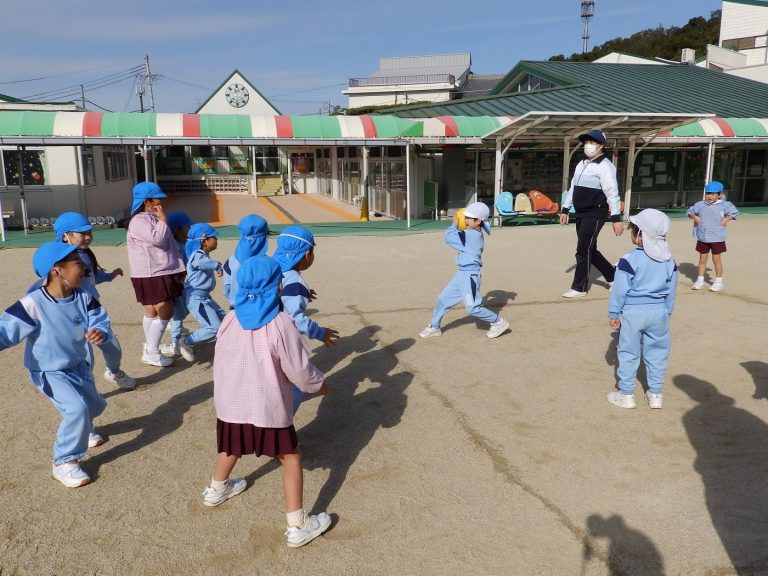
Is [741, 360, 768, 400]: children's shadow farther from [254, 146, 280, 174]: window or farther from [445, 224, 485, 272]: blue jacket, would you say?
[254, 146, 280, 174]: window

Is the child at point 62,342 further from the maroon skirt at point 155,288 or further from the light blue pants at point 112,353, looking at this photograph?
the maroon skirt at point 155,288

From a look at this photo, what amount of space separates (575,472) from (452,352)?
229cm

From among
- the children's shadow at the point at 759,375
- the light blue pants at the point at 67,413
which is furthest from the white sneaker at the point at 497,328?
the light blue pants at the point at 67,413

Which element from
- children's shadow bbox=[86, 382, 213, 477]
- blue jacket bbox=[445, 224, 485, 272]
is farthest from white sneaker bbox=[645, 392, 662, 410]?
children's shadow bbox=[86, 382, 213, 477]

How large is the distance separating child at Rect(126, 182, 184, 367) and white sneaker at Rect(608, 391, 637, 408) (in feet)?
12.2

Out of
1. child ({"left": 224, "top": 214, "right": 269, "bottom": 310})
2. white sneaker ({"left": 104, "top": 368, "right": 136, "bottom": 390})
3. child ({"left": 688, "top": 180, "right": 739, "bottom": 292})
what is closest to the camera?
child ({"left": 224, "top": 214, "right": 269, "bottom": 310})

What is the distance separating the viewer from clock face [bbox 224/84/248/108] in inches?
1309

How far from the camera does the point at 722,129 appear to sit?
55.7ft

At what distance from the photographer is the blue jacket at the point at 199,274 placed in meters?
5.11

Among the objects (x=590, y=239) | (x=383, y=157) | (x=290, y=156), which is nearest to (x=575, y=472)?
(x=590, y=239)

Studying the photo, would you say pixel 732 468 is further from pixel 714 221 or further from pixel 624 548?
pixel 714 221

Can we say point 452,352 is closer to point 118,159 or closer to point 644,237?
point 644,237

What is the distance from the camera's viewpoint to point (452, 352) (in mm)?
5660

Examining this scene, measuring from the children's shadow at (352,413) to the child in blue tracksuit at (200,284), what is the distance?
1243mm
